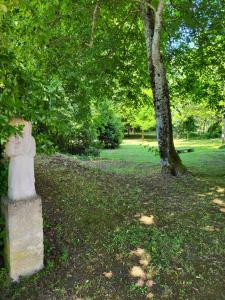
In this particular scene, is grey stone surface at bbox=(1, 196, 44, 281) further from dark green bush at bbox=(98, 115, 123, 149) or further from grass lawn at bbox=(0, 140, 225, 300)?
dark green bush at bbox=(98, 115, 123, 149)

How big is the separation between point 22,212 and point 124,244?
1.43m

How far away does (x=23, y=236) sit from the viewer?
13.1 feet

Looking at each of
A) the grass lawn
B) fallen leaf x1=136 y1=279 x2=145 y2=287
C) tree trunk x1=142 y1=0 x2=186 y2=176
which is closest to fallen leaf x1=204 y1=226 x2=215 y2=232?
the grass lawn

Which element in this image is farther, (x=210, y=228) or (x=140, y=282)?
(x=210, y=228)

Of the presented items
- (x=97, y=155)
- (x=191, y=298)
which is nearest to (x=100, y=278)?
(x=191, y=298)

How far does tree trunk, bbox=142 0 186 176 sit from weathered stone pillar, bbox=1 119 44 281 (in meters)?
4.80

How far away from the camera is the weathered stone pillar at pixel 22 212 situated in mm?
3840

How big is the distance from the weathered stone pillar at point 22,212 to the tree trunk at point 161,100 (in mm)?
4800

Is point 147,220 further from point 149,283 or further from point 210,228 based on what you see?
point 149,283

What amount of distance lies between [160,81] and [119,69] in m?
2.41

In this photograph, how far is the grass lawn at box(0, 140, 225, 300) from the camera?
384cm

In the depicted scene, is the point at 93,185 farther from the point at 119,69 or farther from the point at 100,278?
the point at 119,69

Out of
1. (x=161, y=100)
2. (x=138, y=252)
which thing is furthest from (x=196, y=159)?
(x=138, y=252)

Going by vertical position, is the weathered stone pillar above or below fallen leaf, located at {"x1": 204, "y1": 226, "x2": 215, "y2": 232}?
above
